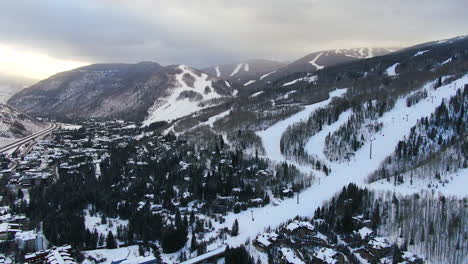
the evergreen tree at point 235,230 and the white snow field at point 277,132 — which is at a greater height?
the white snow field at point 277,132

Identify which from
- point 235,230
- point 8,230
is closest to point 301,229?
point 235,230

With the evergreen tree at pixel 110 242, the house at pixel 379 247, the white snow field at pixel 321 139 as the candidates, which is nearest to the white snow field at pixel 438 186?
the house at pixel 379 247

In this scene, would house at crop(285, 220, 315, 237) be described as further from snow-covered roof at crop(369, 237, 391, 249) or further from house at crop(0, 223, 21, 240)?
house at crop(0, 223, 21, 240)

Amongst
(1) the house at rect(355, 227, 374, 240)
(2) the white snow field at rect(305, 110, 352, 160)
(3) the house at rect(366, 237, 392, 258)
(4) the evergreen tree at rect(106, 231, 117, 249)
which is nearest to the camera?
(3) the house at rect(366, 237, 392, 258)

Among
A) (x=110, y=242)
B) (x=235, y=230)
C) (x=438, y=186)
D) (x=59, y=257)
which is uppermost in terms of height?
(x=438, y=186)

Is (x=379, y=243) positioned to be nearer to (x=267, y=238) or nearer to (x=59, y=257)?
(x=267, y=238)

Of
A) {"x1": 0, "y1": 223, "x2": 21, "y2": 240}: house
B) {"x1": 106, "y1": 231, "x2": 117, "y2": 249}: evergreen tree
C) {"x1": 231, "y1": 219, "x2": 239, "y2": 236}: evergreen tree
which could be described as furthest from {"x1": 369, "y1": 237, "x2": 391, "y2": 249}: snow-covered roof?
{"x1": 0, "y1": 223, "x2": 21, "y2": 240}: house

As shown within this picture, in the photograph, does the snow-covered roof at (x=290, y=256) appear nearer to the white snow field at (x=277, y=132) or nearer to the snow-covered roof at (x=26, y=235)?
the snow-covered roof at (x=26, y=235)

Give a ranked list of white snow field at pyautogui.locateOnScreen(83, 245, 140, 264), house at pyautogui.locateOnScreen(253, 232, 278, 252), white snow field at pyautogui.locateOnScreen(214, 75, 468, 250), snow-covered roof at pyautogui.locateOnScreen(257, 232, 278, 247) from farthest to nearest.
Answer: white snow field at pyautogui.locateOnScreen(214, 75, 468, 250)
snow-covered roof at pyautogui.locateOnScreen(257, 232, 278, 247)
house at pyautogui.locateOnScreen(253, 232, 278, 252)
white snow field at pyautogui.locateOnScreen(83, 245, 140, 264)

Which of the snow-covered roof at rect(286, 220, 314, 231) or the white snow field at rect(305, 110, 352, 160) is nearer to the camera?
the snow-covered roof at rect(286, 220, 314, 231)

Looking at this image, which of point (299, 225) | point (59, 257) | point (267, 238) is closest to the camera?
point (59, 257)
